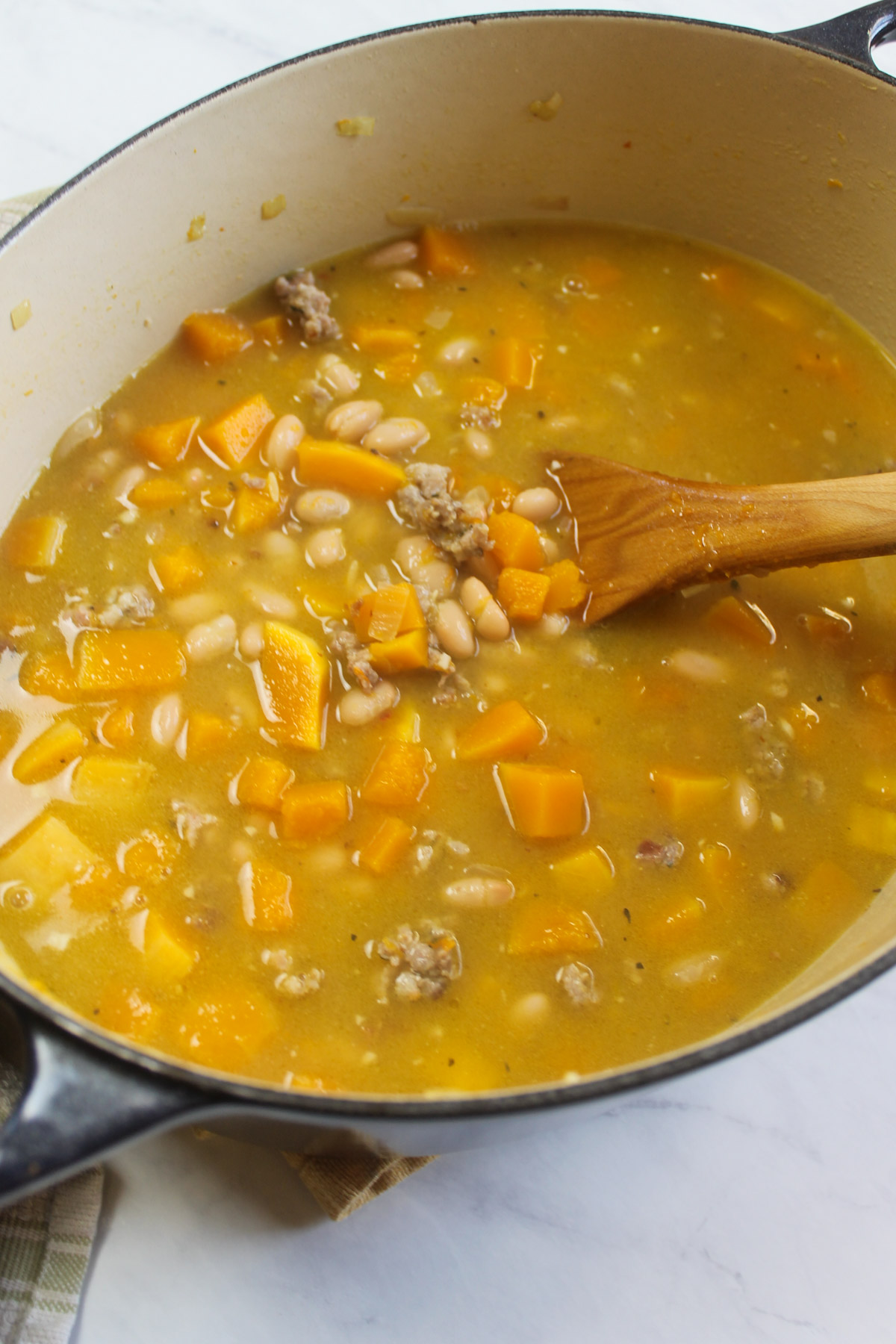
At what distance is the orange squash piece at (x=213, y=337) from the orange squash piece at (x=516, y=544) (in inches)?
29.3

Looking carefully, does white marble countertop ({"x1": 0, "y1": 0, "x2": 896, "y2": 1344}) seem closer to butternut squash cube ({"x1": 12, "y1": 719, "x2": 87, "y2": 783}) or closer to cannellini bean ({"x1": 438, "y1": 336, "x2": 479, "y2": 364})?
butternut squash cube ({"x1": 12, "y1": 719, "x2": 87, "y2": 783})

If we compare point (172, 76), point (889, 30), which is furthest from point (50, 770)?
point (889, 30)

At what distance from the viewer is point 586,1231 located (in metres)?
2.00

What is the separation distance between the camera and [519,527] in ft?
7.84

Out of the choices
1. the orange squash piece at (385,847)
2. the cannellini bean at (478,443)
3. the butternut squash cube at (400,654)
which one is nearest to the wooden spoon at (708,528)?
the cannellini bean at (478,443)

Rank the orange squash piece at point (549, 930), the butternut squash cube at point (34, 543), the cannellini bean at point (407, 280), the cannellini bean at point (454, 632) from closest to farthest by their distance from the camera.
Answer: the orange squash piece at point (549, 930) < the cannellini bean at point (454, 632) < the butternut squash cube at point (34, 543) < the cannellini bean at point (407, 280)

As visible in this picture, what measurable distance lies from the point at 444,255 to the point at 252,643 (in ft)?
3.62

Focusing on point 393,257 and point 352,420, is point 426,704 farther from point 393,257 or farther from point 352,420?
point 393,257

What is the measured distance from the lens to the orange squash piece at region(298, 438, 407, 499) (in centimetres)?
245

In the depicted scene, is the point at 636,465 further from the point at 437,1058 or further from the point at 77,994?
Result: the point at 77,994

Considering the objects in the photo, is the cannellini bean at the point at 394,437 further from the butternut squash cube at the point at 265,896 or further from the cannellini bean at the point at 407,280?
the butternut squash cube at the point at 265,896

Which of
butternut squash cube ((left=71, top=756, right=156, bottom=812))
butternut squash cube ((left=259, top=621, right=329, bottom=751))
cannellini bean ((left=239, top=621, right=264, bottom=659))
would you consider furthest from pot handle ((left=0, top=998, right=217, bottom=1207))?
cannellini bean ((left=239, top=621, right=264, bottom=659))

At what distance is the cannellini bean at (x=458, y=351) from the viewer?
8.63 feet

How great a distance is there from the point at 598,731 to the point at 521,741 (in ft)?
0.50
